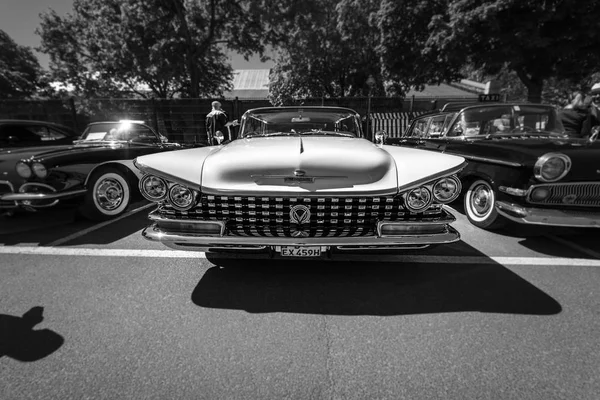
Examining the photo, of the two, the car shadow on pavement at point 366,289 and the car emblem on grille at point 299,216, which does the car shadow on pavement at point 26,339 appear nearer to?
the car shadow on pavement at point 366,289

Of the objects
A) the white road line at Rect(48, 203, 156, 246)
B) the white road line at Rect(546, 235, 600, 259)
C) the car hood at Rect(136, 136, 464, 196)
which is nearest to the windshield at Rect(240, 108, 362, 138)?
the car hood at Rect(136, 136, 464, 196)

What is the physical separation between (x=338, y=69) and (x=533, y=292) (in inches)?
848

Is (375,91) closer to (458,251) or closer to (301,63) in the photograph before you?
(301,63)

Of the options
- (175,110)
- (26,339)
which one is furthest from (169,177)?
(175,110)

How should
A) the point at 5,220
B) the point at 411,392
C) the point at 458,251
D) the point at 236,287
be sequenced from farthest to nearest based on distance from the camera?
the point at 5,220, the point at 458,251, the point at 236,287, the point at 411,392

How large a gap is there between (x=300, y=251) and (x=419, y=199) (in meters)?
0.96

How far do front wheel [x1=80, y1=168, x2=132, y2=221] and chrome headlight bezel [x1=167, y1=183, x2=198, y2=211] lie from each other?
2409 millimetres

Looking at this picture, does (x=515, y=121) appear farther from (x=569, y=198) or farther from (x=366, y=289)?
(x=366, y=289)

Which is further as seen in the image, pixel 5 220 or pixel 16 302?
pixel 5 220

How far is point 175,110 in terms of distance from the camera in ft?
37.1

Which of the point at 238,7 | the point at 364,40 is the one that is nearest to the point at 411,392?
the point at 238,7

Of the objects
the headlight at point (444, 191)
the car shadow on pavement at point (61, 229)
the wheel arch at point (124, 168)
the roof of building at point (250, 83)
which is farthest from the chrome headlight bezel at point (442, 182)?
the roof of building at point (250, 83)

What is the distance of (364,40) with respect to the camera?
18.9 m

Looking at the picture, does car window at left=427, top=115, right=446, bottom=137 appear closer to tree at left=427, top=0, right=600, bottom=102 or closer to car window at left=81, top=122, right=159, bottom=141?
car window at left=81, top=122, right=159, bottom=141
